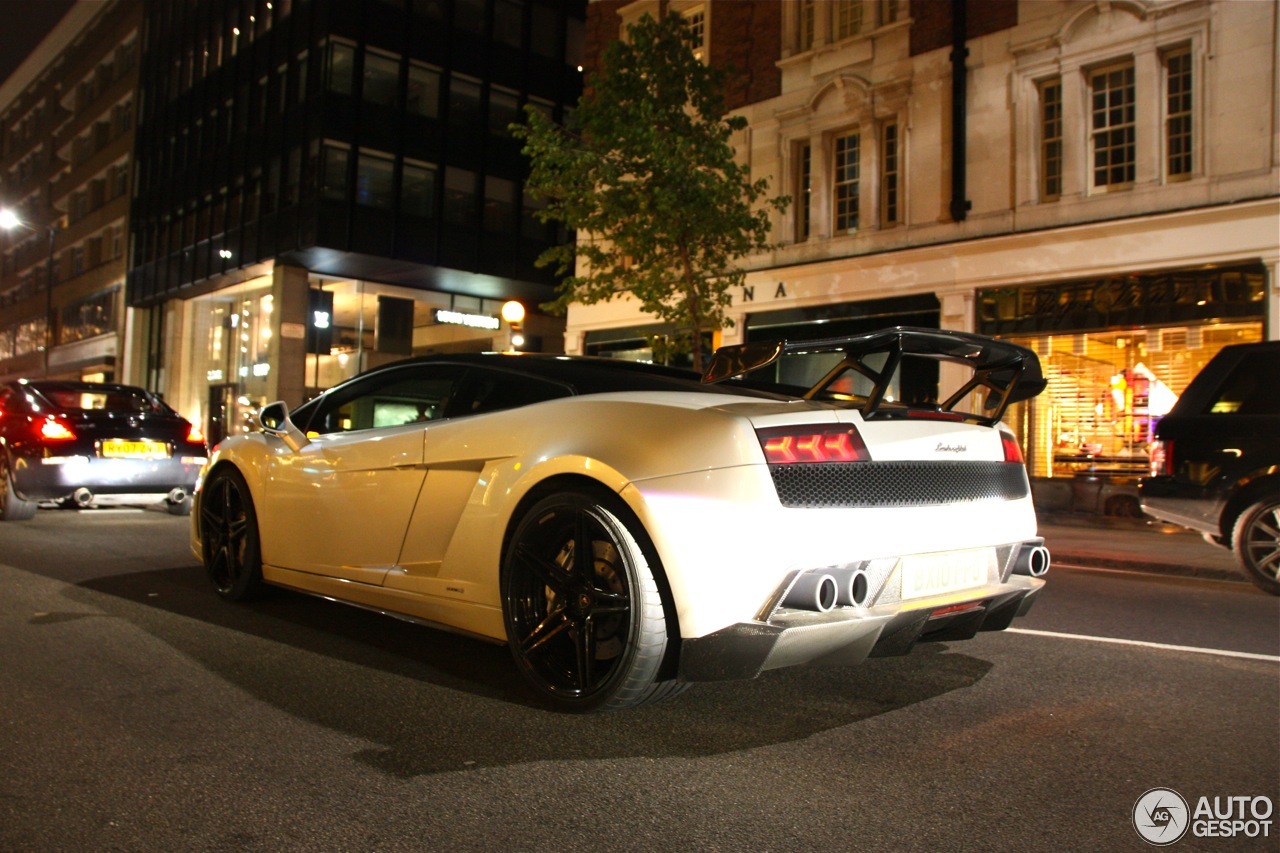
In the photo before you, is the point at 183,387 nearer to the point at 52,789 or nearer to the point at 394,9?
the point at 394,9

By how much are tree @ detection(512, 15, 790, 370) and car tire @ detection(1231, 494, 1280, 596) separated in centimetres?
1040

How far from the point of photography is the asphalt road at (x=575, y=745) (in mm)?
2320

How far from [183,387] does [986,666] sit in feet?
117

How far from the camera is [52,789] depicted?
2543mm

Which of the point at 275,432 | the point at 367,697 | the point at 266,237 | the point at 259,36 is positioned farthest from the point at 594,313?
the point at 367,697

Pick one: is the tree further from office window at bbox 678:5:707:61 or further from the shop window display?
the shop window display

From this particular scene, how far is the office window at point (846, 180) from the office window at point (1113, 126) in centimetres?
441

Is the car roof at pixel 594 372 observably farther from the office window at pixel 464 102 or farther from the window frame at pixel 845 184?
the office window at pixel 464 102

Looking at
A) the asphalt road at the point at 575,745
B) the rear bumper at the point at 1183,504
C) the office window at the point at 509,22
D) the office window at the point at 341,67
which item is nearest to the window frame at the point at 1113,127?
the rear bumper at the point at 1183,504

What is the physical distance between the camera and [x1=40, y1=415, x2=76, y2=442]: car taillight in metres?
9.25

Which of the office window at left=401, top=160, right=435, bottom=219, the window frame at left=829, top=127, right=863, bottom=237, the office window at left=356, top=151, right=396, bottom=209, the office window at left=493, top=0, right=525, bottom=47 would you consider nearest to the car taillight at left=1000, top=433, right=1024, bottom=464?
the window frame at left=829, top=127, right=863, bottom=237

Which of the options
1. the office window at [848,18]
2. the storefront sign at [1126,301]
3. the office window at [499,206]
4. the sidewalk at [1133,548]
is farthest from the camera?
the office window at [499,206]

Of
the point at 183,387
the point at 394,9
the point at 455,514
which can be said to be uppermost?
the point at 394,9

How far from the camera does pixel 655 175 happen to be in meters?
15.8
